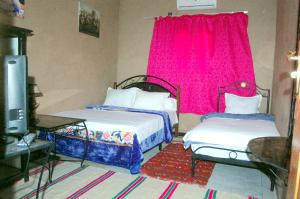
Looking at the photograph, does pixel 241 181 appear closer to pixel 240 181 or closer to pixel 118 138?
pixel 240 181

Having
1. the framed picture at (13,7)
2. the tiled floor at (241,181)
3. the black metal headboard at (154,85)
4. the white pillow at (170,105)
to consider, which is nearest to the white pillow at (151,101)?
the white pillow at (170,105)

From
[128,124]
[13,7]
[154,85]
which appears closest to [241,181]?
[128,124]

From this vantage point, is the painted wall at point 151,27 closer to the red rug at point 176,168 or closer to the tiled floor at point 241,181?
the red rug at point 176,168

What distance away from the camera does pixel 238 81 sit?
400 centimetres

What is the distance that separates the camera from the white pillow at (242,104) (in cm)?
357

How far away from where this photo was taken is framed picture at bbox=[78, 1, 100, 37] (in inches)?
145

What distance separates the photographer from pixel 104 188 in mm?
2180

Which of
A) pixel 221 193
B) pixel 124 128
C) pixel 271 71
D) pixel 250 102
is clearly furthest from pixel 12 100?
pixel 271 71

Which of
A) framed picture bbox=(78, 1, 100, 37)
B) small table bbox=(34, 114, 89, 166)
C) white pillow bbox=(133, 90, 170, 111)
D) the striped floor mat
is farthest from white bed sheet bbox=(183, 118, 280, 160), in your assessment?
framed picture bbox=(78, 1, 100, 37)

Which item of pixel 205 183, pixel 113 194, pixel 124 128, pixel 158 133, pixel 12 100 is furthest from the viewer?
pixel 158 133

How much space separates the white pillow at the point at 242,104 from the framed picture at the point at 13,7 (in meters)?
3.05

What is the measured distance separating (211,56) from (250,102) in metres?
1.05

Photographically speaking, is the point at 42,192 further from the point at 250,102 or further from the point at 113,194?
the point at 250,102

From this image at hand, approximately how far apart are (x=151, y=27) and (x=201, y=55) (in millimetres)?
1123
